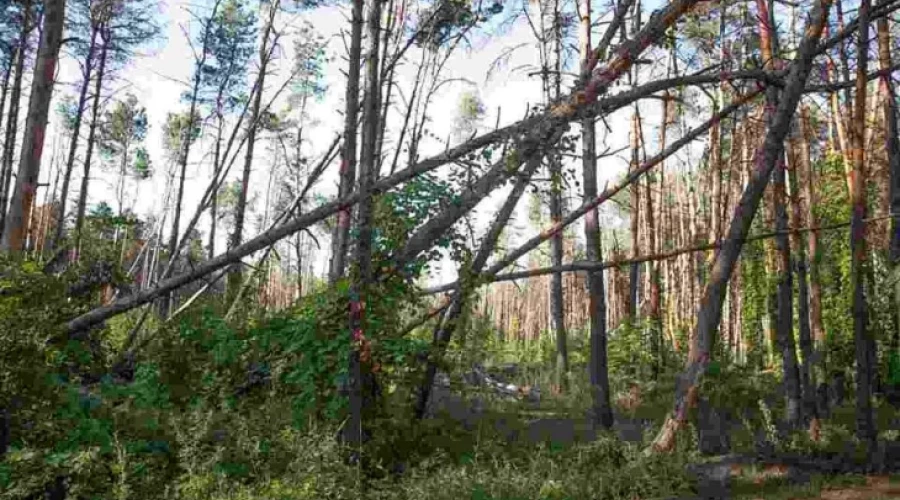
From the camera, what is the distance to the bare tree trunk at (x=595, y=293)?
11.1 meters

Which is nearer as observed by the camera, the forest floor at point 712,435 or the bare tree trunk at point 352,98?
the forest floor at point 712,435

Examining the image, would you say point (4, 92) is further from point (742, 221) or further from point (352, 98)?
point (742, 221)

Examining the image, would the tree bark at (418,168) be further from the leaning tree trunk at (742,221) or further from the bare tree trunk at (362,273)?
the leaning tree trunk at (742,221)

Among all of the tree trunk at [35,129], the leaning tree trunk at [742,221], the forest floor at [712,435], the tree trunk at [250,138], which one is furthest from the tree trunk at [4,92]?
the leaning tree trunk at [742,221]

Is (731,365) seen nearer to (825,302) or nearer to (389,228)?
(825,302)

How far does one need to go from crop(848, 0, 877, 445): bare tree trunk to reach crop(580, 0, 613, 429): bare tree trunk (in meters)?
4.03

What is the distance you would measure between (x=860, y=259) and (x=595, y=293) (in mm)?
4587

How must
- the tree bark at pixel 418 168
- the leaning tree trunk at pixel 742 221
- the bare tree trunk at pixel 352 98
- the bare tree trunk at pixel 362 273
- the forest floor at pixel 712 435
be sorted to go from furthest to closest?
the leaning tree trunk at pixel 742 221, the bare tree trunk at pixel 352 98, the forest floor at pixel 712 435, the tree bark at pixel 418 168, the bare tree trunk at pixel 362 273

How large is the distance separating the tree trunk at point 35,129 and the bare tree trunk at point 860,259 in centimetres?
822

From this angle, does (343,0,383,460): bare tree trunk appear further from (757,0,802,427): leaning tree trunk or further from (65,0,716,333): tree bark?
(757,0,802,427): leaning tree trunk

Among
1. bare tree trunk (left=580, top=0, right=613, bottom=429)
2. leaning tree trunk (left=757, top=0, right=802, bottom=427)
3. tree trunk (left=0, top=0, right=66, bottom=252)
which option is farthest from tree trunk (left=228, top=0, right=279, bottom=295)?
leaning tree trunk (left=757, top=0, right=802, bottom=427)

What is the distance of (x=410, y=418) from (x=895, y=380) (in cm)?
1052

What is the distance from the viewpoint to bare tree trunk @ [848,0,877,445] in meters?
7.04

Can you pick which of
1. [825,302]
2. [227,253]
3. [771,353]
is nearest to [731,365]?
[825,302]
